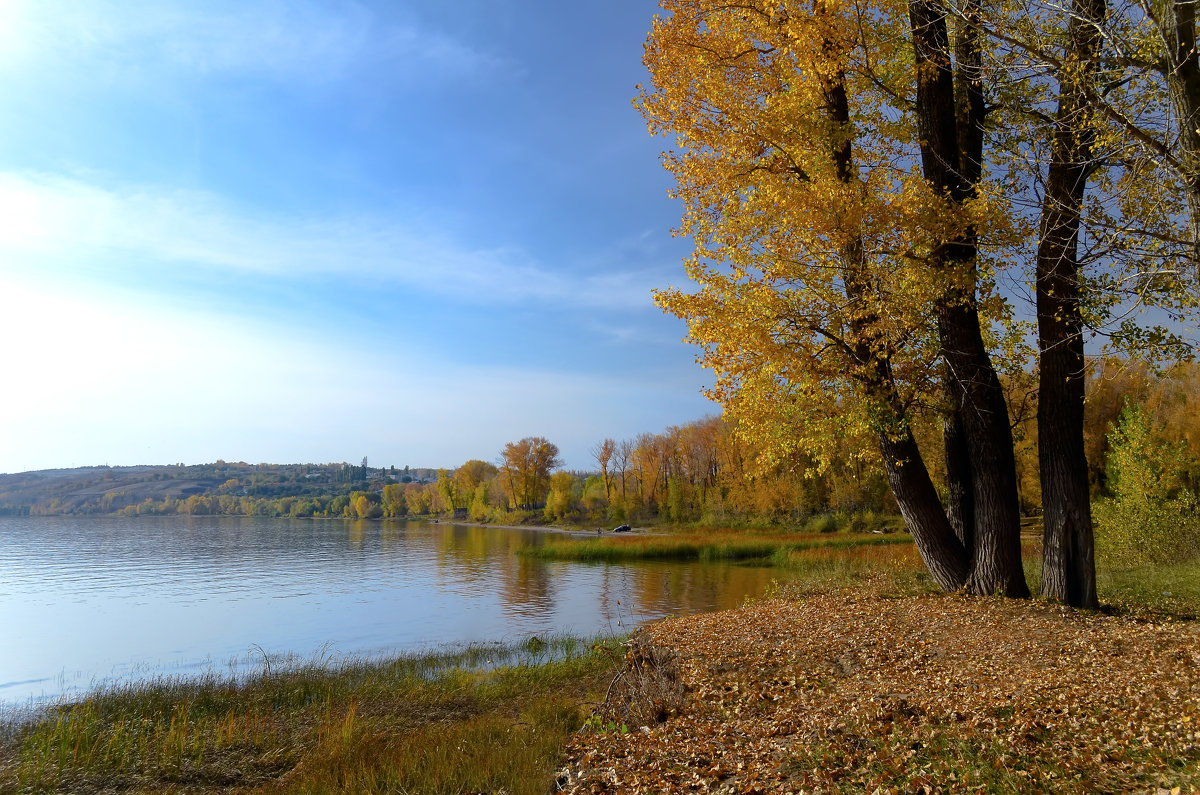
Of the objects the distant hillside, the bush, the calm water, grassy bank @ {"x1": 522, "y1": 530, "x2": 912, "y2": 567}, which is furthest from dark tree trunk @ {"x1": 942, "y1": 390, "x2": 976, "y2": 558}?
the distant hillside

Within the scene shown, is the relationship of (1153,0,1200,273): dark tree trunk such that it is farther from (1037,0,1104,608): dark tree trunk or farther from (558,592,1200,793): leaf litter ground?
(558,592,1200,793): leaf litter ground

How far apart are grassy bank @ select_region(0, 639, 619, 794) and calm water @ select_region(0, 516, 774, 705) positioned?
15.2ft

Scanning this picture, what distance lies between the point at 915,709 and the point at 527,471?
86945mm

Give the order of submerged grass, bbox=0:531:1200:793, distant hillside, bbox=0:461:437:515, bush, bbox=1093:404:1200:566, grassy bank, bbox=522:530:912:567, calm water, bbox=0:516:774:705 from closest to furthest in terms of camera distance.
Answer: submerged grass, bbox=0:531:1200:793 < calm water, bbox=0:516:774:705 < bush, bbox=1093:404:1200:566 < grassy bank, bbox=522:530:912:567 < distant hillside, bbox=0:461:437:515

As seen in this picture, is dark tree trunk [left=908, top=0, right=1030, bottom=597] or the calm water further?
the calm water

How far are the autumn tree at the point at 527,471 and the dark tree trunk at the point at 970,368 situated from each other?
82.7 metres

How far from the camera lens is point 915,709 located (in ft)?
Answer: 17.4

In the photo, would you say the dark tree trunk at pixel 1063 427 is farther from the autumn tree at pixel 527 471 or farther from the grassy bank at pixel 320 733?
the autumn tree at pixel 527 471

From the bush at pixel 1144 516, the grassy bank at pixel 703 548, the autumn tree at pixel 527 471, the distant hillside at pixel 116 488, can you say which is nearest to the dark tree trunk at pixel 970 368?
the bush at pixel 1144 516

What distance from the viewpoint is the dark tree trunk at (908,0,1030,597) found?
382 inches

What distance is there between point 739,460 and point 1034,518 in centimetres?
2537

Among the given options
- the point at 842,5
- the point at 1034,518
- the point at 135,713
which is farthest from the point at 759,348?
the point at 1034,518

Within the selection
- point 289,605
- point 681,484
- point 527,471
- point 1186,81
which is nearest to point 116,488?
point 527,471

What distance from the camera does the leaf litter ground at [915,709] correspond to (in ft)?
13.6
